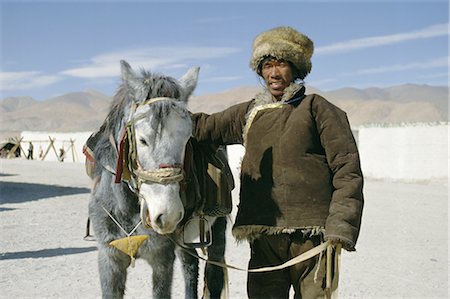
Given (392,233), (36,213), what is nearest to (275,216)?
(392,233)

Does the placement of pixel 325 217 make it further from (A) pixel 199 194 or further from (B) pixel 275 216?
(A) pixel 199 194

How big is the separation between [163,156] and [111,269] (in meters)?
1.13

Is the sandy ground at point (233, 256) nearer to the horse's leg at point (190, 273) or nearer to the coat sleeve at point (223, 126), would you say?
the horse's leg at point (190, 273)

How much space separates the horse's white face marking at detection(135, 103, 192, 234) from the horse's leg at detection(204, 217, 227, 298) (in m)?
1.82

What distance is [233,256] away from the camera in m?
7.43

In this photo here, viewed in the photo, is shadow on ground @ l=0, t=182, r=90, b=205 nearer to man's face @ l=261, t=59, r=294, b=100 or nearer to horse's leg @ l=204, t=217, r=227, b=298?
horse's leg @ l=204, t=217, r=227, b=298

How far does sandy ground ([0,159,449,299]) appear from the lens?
584 cm

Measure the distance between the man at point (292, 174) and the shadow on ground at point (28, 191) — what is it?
12.5 m

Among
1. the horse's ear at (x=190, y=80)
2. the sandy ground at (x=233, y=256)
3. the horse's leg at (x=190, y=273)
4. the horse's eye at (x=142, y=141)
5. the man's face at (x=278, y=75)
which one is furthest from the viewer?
the sandy ground at (x=233, y=256)

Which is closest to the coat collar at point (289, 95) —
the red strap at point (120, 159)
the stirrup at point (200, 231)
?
the red strap at point (120, 159)

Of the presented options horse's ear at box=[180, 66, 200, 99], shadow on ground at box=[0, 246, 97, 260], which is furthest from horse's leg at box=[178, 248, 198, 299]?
shadow on ground at box=[0, 246, 97, 260]

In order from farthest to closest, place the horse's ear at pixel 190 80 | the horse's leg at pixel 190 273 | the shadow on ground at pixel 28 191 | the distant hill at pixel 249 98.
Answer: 1. the distant hill at pixel 249 98
2. the shadow on ground at pixel 28 191
3. the horse's leg at pixel 190 273
4. the horse's ear at pixel 190 80

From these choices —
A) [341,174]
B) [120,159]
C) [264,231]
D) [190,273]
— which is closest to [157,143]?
[120,159]

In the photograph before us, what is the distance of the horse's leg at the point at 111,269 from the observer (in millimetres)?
3633
